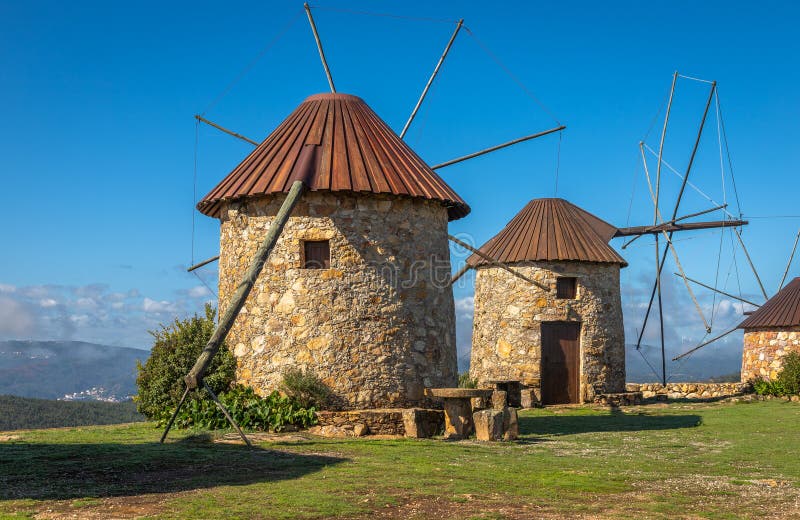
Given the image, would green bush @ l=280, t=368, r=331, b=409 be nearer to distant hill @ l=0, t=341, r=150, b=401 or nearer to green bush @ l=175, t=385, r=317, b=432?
green bush @ l=175, t=385, r=317, b=432

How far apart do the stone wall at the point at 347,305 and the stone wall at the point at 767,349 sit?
17.7 meters

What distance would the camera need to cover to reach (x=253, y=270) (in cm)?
1421

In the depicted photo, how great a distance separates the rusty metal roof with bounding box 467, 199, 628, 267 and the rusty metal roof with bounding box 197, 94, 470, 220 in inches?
314

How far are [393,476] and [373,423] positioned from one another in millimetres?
4145

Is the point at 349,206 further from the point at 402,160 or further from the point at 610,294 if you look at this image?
the point at 610,294

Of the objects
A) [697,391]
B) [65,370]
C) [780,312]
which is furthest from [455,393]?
[65,370]

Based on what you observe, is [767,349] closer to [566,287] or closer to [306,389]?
[566,287]

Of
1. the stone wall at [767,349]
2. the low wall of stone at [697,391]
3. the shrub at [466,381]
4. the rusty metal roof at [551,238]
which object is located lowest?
the low wall of stone at [697,391]

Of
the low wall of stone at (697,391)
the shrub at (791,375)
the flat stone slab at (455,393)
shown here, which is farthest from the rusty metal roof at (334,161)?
the low wall of stone at (697,391)

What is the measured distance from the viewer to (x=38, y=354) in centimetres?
16375

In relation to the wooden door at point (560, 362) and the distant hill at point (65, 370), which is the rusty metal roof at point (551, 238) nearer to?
the wooden door at point (560, 362)

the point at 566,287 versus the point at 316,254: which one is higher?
the point at 566,287

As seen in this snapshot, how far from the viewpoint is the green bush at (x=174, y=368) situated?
1557 cm

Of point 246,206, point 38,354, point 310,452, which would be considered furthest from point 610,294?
point 38,354
